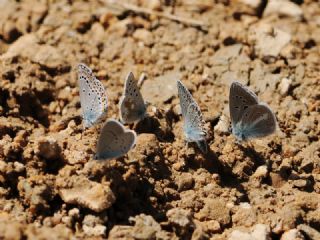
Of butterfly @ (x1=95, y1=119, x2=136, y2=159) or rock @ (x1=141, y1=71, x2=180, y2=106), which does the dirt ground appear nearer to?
rock @ (x1=141, y1=71, x2=180, y2=106)

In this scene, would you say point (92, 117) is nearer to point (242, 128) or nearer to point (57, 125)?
point (57, 125)

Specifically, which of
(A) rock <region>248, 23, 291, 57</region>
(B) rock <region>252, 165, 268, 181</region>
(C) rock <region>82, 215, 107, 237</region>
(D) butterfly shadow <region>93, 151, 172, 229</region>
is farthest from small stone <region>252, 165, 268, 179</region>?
(A) rock <region>248, 23, 291, 57</region>

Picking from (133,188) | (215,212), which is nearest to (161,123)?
(133,188)

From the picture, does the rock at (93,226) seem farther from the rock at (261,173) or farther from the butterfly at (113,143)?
the rock at (261,173)

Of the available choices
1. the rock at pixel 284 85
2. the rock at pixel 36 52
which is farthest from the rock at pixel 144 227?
the rock at pixel 36 52

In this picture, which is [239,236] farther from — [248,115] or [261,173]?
[248,115]
